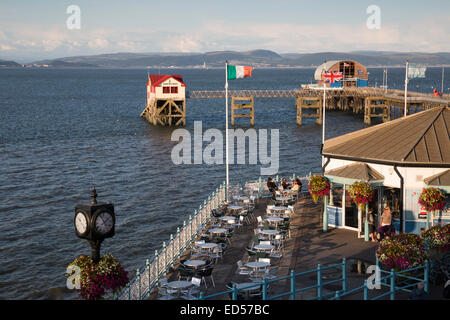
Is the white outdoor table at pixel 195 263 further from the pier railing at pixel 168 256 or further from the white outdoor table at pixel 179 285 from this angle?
the white outdoor table at pixel 179 285

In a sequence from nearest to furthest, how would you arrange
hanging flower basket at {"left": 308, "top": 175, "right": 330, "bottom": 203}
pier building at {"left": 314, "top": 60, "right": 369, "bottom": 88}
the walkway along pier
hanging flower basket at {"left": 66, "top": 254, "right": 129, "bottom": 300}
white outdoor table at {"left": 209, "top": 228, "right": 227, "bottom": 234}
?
hanging flower basket at {"left": 66, "top": 254, "right": 129, "bottom": 300} < white outdoor table at {"left": 209, "top": 228, "right": 227, "bottom": 234} < hanging flower basket at {"left": 308, "top": 175, "right": 330, "bottom": 203} < the walkway along pier < pier building at {"left": 314, "top": 60, "right": 369, "bottom": 88}

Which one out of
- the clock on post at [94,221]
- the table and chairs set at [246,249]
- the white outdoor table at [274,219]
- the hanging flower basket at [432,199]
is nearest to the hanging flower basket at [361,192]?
the hanging flower basket at [432,199]

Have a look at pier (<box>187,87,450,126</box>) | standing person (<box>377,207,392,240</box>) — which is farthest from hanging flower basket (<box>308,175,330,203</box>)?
pier (<box>187,87,450,126</box>)

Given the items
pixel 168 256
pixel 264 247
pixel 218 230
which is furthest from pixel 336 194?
pixel 168 256

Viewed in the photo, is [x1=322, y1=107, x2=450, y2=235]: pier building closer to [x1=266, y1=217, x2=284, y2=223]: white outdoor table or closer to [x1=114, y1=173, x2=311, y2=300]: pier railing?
[x1=266, y1=217, x2=284, y2=223]: white outdoor table

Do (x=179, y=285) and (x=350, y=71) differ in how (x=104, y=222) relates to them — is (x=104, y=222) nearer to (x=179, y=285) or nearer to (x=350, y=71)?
(x=179, y=285)

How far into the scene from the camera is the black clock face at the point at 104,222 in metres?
12.2

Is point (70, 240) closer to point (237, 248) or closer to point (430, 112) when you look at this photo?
point (237, 248)

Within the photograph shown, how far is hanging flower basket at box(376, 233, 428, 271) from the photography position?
593 inches

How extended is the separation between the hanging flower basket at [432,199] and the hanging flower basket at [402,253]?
334cm

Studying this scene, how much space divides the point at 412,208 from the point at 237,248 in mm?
6034

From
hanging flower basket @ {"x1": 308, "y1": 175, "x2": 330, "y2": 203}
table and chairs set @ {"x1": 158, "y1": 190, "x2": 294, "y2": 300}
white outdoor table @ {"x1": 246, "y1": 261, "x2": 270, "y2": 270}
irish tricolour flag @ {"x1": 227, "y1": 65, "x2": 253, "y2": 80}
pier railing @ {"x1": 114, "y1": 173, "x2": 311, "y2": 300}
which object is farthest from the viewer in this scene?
irish tricolour flag @ {"x1": 227, "y1": 65, "x2": 253, "y2": 80}

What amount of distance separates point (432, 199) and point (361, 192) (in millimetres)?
2222

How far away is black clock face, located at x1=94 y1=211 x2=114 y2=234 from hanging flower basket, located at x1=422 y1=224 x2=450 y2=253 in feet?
29.9
